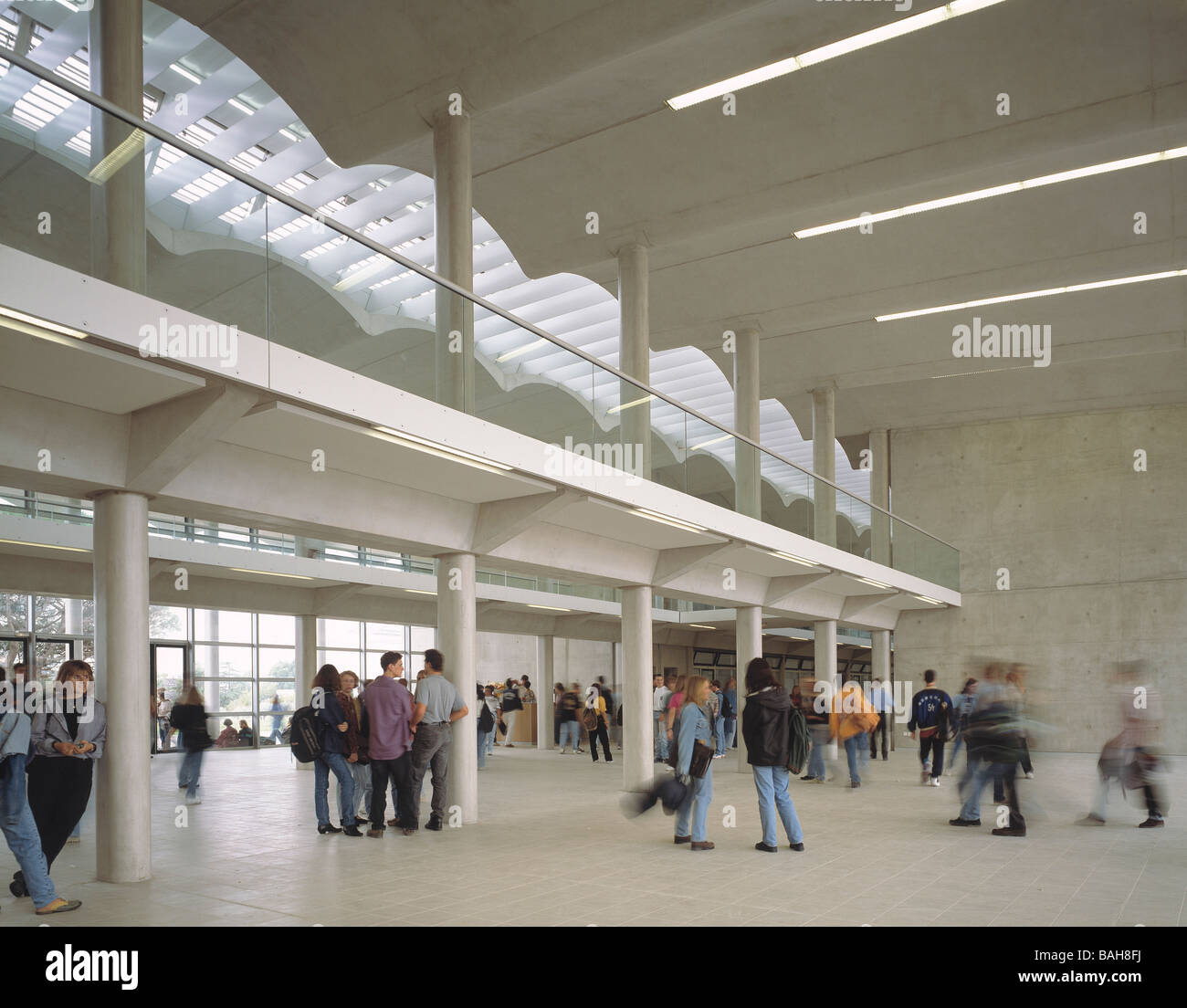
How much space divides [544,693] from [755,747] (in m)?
21.3

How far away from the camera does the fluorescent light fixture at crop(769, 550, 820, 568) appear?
55.7ft

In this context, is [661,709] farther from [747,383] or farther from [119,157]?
[119,157]

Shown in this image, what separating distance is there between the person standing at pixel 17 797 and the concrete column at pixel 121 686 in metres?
1.35

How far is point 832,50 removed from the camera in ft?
37.1

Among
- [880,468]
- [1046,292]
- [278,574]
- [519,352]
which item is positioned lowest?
[278,574]

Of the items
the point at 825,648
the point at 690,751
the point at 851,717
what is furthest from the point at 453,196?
the point at 825,648

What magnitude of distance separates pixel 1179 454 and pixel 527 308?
1629 cm

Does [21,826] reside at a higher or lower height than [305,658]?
higher

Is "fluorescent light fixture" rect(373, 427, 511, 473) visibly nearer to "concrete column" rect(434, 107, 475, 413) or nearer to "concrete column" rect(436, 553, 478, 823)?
"concrete column" rect(436, 553, 478, 823)

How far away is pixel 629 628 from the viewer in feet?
51.3


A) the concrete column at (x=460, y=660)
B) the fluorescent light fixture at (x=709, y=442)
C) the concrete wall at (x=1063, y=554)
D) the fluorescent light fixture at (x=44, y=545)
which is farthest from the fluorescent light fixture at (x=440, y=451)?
the concrete wall at (x=1063, y=554)

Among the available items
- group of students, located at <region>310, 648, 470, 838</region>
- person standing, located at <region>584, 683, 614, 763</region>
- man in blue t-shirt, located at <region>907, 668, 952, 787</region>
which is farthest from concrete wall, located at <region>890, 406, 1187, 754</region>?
group of students, located at <region>310, 648, 470, 838</region>

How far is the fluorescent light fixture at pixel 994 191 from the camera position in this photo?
13.4 m
